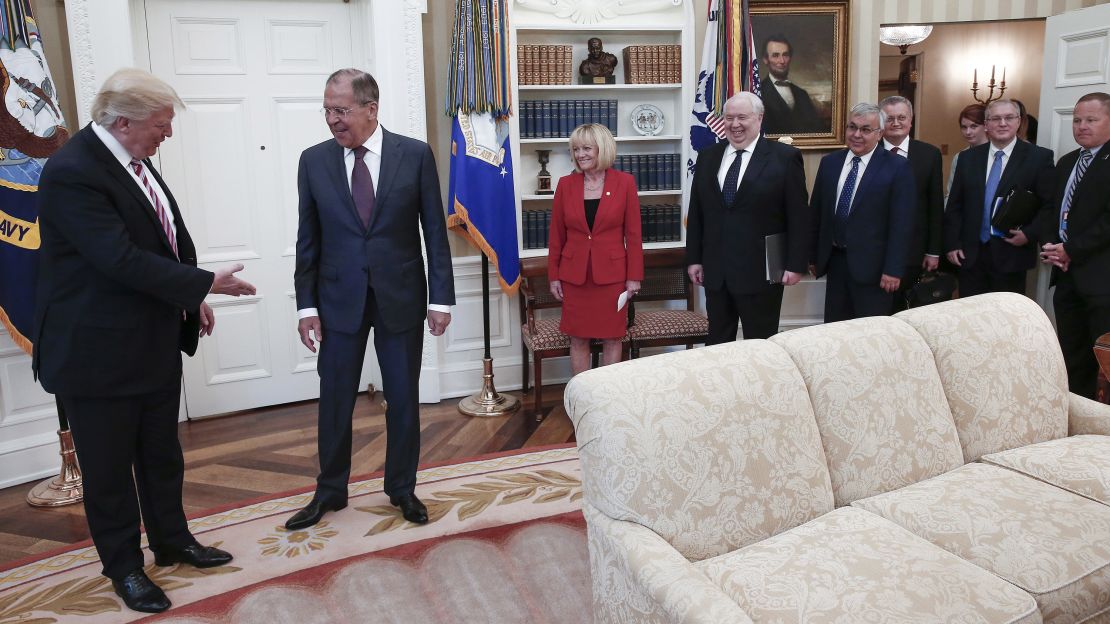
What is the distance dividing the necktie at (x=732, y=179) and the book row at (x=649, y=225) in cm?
107

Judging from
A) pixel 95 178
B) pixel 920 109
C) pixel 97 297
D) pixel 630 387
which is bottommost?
pixel 630 387

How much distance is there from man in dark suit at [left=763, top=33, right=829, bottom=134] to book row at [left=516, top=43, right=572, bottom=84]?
1314 mm

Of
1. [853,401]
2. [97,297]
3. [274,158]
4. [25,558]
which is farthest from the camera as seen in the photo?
[274,158]

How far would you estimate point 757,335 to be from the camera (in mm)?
3994

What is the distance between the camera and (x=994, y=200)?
4.50 m

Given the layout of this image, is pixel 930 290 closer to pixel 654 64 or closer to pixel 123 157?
pixel 654 64

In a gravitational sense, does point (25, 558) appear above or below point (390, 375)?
below

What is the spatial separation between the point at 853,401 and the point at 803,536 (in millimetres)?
411

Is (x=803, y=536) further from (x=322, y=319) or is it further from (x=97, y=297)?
(x=97, y=297)

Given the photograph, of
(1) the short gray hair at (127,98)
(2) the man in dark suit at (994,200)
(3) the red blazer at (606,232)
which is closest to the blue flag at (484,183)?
(3) the red blazer at (606,232)

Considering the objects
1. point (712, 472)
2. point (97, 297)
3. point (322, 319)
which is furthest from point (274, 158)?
point (712, 472)

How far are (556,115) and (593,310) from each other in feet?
4.16

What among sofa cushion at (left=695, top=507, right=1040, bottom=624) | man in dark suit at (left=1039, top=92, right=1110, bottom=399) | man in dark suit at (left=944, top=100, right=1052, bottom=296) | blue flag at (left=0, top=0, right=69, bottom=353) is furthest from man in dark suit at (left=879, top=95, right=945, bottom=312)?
blue flag at (left=0, top=0, right=69, bottom=353)

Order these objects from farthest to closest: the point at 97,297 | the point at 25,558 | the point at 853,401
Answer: the point at 25,558 < the point at 97,297 < the point at 853,401
